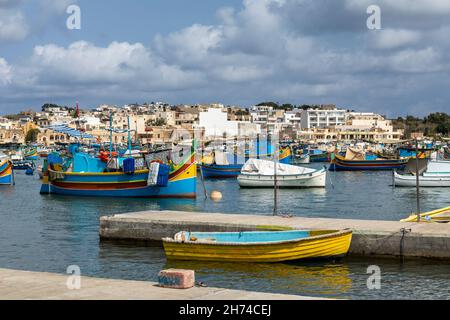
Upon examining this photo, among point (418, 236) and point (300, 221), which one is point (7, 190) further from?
point (418, 236)

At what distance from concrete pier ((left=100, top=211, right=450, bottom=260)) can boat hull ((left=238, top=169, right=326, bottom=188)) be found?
105ft

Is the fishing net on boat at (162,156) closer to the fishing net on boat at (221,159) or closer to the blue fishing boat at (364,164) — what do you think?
the fishing net on boat at (221,159)

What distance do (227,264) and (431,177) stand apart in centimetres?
4067

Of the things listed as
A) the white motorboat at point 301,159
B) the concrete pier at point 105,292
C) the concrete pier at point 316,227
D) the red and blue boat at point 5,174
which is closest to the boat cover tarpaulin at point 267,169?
the red and blue boat at point 5,174

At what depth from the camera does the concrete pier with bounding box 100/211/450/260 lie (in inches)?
917

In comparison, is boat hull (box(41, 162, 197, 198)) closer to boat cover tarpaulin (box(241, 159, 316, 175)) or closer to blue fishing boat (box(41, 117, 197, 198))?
blue fishing boat (box(41, 117, 197, 198))

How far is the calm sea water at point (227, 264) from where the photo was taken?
20.8 metres

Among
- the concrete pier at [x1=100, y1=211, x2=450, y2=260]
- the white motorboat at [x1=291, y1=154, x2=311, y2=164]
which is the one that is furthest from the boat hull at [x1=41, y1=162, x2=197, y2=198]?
the white motorboat at [x1=291, y1=154, x2=311, y2=164]

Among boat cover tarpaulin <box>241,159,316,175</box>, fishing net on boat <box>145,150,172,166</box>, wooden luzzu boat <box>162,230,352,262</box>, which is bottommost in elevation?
wooden luzzu boat <box>162,230,352,262</box>

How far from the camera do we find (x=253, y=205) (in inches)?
1875
